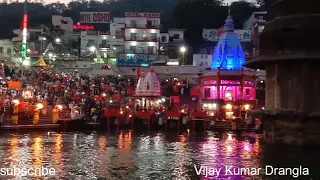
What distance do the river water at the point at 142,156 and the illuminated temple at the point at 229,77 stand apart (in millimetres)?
21939

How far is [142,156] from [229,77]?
32.0 m

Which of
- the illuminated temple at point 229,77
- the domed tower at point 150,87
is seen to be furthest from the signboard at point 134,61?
the domed tower at point 150,87

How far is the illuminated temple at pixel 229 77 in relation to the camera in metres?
53.8

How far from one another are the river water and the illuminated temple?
21939mm

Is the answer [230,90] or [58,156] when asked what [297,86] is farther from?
[230,90]

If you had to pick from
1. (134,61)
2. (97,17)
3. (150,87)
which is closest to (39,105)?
(150,87)

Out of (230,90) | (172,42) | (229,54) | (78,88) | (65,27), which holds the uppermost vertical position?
(65,27)

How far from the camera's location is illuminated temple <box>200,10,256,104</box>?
176ft

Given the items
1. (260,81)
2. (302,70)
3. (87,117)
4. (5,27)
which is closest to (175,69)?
(260,81)

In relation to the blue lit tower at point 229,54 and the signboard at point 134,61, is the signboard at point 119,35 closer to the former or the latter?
the signboard at point 134,61

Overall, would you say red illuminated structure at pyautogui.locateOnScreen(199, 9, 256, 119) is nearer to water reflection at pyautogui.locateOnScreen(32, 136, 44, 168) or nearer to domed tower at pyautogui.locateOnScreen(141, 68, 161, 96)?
domed tower at pyautogui.locateOnScreen(141, 68, 161, 96)

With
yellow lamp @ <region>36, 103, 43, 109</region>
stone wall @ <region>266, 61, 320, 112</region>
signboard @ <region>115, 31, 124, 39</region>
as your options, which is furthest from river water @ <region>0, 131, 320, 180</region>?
signboard @ <region>115, 31, 124, 39</region>

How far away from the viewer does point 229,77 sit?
53844mm

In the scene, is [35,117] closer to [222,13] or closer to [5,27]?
[222,13]
